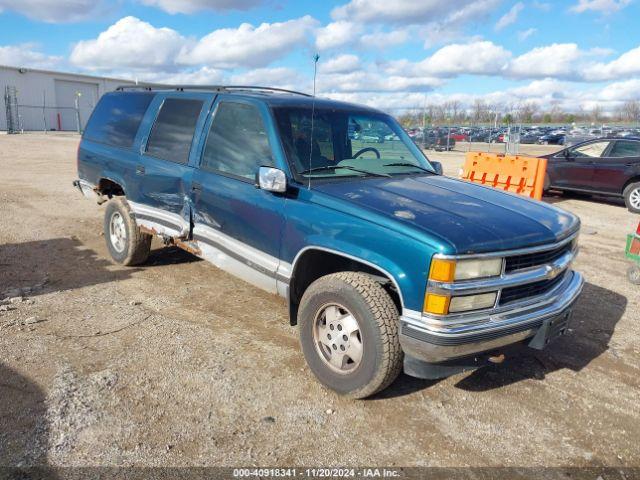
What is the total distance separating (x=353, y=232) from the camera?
10.6 ft

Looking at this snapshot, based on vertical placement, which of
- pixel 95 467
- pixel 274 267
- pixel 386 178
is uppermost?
pixel 386 178

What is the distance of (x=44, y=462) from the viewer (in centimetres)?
273

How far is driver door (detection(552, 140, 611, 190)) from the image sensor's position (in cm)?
1192

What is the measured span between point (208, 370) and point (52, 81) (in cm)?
4513

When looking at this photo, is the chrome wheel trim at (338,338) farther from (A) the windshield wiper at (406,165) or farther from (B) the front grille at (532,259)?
(A) the windshield wiper at (406,165)

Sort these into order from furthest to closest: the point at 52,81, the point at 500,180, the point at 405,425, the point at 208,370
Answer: the point at 52,81, the point at 500,180, the point at 208,370, the point at 405,425

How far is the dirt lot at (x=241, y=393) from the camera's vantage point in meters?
2.95

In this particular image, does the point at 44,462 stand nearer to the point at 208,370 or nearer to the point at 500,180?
the point at 208,370

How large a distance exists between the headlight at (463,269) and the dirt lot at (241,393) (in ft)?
3.32

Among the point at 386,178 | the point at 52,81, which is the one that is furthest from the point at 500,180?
the point at 52,81

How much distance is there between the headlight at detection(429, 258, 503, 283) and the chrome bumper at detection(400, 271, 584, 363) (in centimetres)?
25

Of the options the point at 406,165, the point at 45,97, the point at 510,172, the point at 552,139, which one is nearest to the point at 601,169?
the point at 510,172

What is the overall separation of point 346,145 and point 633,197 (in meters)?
9.53

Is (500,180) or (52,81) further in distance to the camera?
(52,81)
